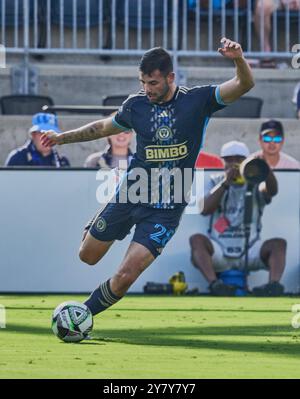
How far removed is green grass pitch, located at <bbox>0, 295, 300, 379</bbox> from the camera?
8.22 m

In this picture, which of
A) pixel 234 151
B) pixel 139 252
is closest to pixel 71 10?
pixel 234 151

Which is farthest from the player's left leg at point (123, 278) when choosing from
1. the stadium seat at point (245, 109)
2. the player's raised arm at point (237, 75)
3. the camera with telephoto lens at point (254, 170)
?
the stadium seat at point (245, 109)

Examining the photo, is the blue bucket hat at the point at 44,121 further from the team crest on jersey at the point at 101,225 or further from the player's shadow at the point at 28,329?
the team crest on jersey at the point at 101,225

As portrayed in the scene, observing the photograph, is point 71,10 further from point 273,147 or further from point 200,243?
point 200,243

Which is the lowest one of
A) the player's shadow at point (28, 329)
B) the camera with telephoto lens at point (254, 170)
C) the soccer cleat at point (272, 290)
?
the soccer cleat at point (272, 290)

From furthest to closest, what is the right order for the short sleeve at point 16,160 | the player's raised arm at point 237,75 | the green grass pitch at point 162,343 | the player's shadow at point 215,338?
the short sleeve at point 16,160 → the player's raised arm at point 237,75 → the player's shadow at point 215,338 → the green grass pitch at point 162,343

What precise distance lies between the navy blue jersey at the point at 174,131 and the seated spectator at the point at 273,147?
634 cm

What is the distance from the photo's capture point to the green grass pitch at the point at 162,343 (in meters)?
8.22

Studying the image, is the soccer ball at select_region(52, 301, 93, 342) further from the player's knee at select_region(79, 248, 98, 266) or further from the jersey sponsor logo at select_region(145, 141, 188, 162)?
the jersey sponsor logo at select_region(145, 141, 188, 162)

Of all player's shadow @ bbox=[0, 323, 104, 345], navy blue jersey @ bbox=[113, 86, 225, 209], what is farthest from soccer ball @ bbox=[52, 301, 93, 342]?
navy blue jersey @ bbox=[113, 86, 225, 209]

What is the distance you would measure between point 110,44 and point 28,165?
4.93 meters

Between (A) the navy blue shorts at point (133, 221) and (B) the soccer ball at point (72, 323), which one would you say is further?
(A) the navy blue shorts at point (133, 221)

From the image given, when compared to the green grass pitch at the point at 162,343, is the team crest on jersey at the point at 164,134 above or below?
above
